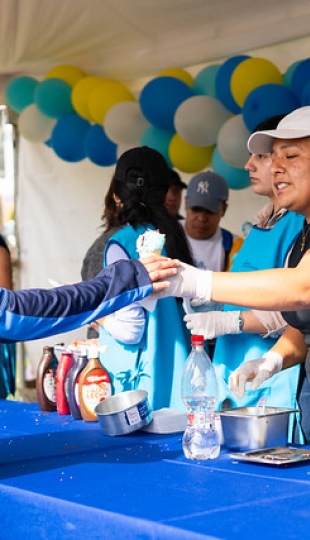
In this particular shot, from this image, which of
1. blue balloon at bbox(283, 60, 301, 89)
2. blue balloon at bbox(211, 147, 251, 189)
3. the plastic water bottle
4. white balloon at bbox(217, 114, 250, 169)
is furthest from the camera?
blue balloon at bbox(211, 147, 251, 189)

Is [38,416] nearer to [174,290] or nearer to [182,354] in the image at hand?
[182,354]

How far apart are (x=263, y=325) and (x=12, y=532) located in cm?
124

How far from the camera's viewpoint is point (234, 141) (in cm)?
420

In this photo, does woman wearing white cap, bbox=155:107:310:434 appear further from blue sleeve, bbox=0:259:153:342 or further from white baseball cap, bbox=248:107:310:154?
blue sleeve, bbox=0:259:153:342

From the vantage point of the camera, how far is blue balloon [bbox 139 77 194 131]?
4.53 meters

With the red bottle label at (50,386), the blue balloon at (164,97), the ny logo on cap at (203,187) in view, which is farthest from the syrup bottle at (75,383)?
the blue balloon at (164,97)

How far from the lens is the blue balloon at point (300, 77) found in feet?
12.6

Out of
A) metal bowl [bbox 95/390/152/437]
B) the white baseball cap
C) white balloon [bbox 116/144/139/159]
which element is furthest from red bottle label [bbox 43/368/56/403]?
white balloon [bbox 116/144/139/159]

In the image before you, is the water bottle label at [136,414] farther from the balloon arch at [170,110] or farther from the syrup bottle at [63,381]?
the balloon arch at [170,110]

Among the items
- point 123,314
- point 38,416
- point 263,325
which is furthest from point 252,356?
point 38,416

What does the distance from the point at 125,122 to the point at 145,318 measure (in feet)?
7.14

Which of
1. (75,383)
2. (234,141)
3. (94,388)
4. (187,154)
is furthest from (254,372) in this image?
(187,154)

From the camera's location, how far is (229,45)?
445cm

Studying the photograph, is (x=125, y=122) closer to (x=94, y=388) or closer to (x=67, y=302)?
(x=94, y=388)
